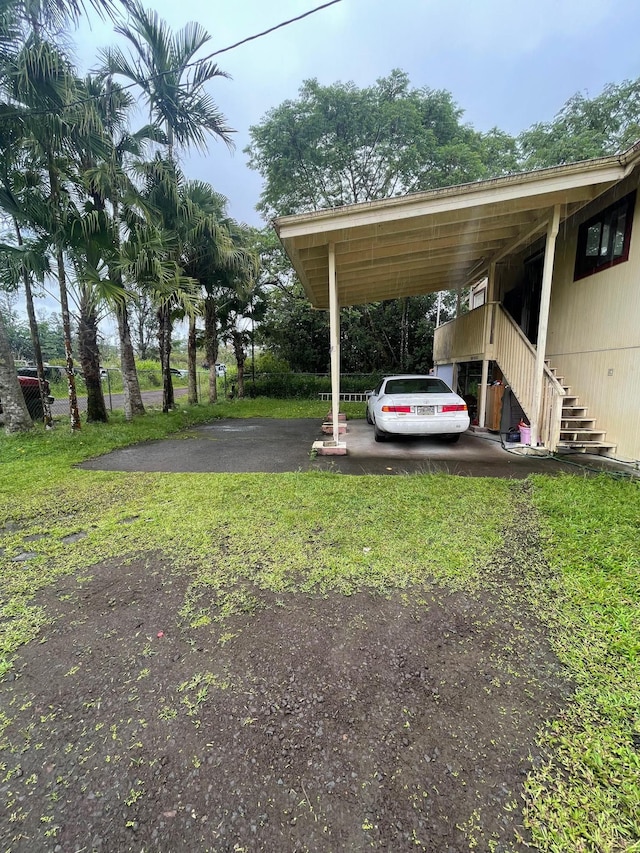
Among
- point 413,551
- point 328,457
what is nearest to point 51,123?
point 328,457

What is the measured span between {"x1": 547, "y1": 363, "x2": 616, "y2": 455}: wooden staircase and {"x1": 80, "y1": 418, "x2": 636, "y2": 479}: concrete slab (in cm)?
44

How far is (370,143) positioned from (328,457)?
16.2m

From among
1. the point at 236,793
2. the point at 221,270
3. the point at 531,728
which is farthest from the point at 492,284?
the point at 236,793

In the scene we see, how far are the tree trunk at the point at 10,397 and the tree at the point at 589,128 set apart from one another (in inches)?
774

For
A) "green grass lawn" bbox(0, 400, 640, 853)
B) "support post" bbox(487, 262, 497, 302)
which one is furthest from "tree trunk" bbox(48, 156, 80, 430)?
"support post" bbox(487, 262, 497, 302)

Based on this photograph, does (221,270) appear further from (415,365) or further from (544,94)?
(544,94)

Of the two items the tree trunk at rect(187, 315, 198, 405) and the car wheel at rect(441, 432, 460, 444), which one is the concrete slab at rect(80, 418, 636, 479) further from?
the tree trunk at rect(187, 315, 198, 405)

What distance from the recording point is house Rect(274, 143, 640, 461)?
17.8 ft

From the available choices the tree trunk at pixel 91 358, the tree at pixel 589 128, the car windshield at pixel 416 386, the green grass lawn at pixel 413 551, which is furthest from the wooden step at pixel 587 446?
the tree at pixel 589 128

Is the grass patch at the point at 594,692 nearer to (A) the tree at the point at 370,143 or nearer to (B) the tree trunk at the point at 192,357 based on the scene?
(B) the tree trunk at the point at 192,357

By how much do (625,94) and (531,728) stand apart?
23.7 meters

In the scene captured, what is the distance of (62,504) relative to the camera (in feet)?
14.6

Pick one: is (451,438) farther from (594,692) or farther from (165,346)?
(165,346)

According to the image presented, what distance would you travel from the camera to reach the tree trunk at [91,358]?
8.71 meters
